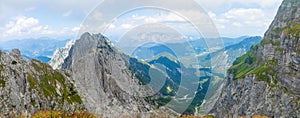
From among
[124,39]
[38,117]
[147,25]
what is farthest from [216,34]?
[38,117]

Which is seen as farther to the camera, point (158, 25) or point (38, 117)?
point (38, 117)

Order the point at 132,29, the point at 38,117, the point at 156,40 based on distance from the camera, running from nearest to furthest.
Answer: the point at 132,29 → the point at 156,40 → the point at 38,117

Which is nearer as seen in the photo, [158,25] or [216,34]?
[216,34]

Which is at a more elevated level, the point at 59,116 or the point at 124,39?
the point at 124,39

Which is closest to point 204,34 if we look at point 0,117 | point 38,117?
point 38,117

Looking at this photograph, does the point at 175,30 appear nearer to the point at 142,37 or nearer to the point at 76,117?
the point at 142,37

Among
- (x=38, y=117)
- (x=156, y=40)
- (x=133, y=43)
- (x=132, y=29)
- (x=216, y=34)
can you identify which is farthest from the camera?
(x=38, y=117)

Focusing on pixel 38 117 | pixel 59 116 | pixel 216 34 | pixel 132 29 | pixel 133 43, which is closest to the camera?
pixel 216 34

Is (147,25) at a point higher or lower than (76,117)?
higher

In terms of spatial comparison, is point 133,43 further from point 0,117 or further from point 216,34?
point 0,117
